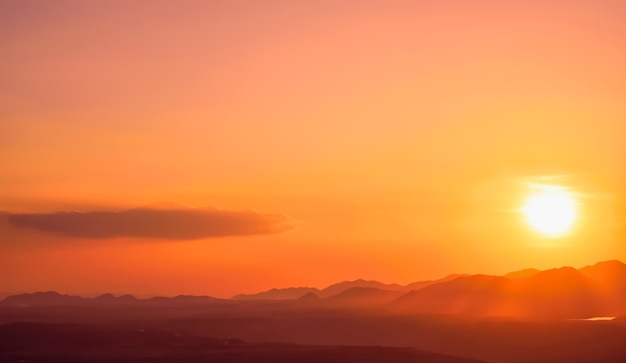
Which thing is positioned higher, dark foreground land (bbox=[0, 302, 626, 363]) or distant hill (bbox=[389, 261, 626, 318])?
distant hill (bbox=[389, 261, 626, 318])

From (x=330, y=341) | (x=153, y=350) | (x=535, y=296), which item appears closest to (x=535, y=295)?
(x=535, y=296)

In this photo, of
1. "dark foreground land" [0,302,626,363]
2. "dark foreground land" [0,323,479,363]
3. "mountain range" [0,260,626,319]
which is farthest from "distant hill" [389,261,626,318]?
"dark foreground land" [0,323,479,363]

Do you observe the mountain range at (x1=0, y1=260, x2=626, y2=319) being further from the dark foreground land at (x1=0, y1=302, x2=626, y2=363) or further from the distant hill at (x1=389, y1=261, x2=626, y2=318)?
Result: the dark foreground land at (x1=0, y1=302, x2=626, y2=363)

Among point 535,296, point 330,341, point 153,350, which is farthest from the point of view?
point 535,296

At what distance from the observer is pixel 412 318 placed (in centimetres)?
9788

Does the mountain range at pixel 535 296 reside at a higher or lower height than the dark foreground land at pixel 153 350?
higher

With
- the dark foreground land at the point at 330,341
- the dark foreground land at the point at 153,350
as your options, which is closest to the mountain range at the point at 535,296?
the dark foreground land at the point at 330,341

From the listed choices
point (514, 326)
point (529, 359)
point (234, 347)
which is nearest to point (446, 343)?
point (514, 326)

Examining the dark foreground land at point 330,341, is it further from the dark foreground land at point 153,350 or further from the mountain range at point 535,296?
the mountain range at point 535,296

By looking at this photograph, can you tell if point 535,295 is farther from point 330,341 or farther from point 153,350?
point 153,350

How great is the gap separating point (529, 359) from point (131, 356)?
31884 millimetres

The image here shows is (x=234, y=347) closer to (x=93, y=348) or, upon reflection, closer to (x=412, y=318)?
(x=93, y=348)

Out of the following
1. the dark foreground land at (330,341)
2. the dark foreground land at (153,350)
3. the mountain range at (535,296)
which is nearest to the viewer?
the dark foreground land at (153,350)

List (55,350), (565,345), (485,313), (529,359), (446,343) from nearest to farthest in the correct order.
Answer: (55,350) < (529,359) < (565,345) < (446,343) < (485,313)
